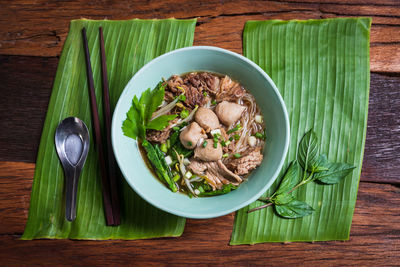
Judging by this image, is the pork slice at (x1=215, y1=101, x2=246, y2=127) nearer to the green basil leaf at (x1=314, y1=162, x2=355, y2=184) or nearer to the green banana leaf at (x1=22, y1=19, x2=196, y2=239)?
the green banana leaf at (x1=22, y1=19, x2=196, y2=239)

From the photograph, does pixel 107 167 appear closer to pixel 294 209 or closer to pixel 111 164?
pixel 111 164

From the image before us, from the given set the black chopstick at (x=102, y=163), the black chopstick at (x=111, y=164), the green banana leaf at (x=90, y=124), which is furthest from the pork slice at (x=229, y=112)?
the black chopstick at (x=102, y=163)

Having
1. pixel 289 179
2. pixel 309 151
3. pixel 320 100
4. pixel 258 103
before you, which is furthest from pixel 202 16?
pixel 289 179

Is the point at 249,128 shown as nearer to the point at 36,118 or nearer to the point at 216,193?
the point at 216,193

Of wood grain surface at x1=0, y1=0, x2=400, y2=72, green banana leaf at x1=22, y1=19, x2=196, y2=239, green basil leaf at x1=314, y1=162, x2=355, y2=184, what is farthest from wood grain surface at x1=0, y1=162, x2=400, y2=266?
wood grain surface at x1=0, y1=0, x2=400, y2=72

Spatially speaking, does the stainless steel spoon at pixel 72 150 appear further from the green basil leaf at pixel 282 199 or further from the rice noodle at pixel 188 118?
the green basil leaf at pixel 282 199
